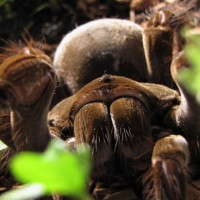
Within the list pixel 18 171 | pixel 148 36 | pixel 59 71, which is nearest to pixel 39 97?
pixel 18 171

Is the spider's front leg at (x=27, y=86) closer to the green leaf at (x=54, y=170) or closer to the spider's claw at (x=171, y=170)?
the spider's claw at (x=171, y=170)

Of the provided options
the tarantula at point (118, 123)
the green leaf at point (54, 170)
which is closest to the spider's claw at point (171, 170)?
the tarantula at point (118, 123)

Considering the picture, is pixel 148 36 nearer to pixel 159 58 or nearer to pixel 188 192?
pixel 159 58

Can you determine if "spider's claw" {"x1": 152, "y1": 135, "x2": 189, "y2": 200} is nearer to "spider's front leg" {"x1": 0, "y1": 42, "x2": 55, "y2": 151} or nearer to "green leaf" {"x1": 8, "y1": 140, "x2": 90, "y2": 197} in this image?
"spider's front leg" {"x1": 0, "y1": 42, "x2": 55, "y2": 151}

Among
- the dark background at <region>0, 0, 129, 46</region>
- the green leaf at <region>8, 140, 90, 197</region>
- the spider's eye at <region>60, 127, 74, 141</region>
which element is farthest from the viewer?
the dark background at <region>0, 0, 129, 46</region>

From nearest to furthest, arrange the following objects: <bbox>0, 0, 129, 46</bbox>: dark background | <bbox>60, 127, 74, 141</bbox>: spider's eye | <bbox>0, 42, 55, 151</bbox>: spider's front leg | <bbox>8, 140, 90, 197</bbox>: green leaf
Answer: <bbox>8, 140, 90, 197</bbox>: green leaf, <bbox>0, 42, 55, 151</bbox>: spider's front leg, <bbox>60, 127, 74, 141</bbox>: spider's eye, <bbox>0, 0, 129, 46</bbox>: dark background

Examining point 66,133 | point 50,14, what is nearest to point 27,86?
point 66,133

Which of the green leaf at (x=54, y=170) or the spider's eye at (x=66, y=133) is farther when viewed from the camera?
the spider's eye at (x=66, y=133)

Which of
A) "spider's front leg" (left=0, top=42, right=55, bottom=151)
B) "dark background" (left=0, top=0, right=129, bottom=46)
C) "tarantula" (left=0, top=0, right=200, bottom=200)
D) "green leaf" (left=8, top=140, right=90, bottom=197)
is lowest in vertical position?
"dark background" (left=0, top=0, right=129, bottom=46)

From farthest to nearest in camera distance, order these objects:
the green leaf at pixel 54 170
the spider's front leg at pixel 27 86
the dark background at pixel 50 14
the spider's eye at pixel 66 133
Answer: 1. the dark background at pixel 50 14
2. the spider's eye at pixel 66 133
3. the spider's front leg at pixel 27 86
4. the green leaf at pixel 54 170

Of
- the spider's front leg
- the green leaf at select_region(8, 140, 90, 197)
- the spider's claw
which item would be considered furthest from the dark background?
the green leaf at select_region(8, 140, 90, 197)
